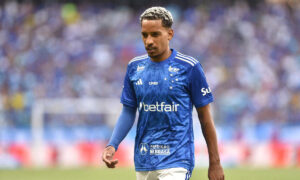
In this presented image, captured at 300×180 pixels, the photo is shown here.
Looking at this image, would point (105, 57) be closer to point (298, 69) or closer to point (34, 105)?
point (34, 105)

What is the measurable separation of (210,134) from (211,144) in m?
0.09

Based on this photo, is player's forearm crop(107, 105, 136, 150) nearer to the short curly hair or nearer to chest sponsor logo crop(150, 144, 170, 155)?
chest sponsor logo crop(150, 144, 170, 155)

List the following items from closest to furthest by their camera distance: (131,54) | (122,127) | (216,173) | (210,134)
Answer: (216,173)
(210,134)
(122,127)
(131,54)

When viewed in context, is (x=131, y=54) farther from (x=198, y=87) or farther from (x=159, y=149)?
(x=159, y=149)

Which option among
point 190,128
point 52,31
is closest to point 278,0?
point 52,31

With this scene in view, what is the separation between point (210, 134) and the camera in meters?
5.13

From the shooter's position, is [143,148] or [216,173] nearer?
[216,173]

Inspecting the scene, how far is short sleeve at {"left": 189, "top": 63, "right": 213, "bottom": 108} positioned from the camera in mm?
5141

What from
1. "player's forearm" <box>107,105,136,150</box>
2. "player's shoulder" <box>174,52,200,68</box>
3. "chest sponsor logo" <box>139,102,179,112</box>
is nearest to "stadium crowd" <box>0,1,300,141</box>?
"player's forearm" <box>107,105,136,150</box>

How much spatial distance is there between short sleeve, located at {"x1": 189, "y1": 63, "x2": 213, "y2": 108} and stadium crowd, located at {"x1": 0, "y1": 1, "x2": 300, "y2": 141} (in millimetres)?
15385

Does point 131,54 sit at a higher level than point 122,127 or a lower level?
higher

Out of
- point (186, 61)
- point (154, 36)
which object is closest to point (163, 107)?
point (186, 61)

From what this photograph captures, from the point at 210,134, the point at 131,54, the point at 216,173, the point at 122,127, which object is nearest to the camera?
the point at 216,173

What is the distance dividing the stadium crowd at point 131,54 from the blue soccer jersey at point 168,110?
15.4 m
